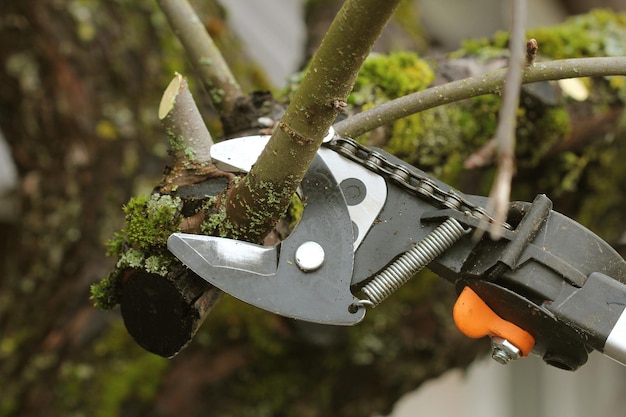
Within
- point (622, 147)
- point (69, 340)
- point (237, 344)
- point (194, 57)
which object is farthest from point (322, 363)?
point (622, 147)

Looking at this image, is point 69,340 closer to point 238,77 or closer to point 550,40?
A: point 238,77

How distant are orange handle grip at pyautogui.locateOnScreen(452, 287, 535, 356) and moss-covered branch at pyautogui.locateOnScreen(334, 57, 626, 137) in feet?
0.69

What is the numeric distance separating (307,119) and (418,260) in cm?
19

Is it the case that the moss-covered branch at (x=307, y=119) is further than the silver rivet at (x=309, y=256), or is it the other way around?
the silver rivet at (x=309, y=256)

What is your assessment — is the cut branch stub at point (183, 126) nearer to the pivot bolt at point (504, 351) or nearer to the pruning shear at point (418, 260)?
the pruning shear at point (418, 260)

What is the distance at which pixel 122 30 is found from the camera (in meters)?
1.59

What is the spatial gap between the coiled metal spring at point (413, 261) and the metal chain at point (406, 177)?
30mm

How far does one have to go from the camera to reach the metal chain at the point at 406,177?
2.51 ft

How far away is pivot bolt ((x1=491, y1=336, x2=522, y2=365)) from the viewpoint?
2.47 feet

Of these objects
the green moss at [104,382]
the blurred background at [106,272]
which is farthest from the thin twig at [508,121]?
the green moss at [104,382]

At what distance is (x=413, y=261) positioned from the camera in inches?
Result: 28.9

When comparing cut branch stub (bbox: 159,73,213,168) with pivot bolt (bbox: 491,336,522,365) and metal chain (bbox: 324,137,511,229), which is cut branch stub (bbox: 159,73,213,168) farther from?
pivot bolt (bbox: 491,336,522,365)

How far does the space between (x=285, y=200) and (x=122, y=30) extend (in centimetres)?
101

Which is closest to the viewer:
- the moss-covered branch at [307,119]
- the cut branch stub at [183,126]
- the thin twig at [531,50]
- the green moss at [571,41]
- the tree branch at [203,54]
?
the moss-covered branch at [307,119]
